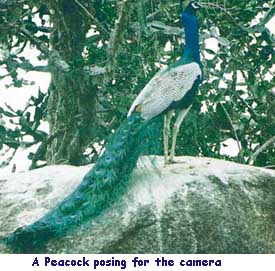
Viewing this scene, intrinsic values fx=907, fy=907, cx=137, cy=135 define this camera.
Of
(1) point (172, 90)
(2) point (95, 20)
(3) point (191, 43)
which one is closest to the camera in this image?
(1) point (172, 90)

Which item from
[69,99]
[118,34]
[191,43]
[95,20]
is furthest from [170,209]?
[69,99]

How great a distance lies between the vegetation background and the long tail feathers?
46.6 inches

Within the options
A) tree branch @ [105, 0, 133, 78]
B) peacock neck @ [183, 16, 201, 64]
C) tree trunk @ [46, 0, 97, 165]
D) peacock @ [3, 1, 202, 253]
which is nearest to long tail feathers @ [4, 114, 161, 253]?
peacock @ [3, 1, 202, 253]

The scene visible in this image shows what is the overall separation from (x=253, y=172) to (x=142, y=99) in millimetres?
856

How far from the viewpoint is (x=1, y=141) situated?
7.51 meters

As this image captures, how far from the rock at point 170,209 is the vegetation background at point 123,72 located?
4.45 ft

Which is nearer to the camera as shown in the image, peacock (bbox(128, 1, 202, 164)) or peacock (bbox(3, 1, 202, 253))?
peacock (bbox(3, 1, 202, 253))

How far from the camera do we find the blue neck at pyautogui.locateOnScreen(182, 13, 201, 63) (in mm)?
6219

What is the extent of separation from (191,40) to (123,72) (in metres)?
1.34

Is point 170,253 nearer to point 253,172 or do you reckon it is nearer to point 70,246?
point 70,246

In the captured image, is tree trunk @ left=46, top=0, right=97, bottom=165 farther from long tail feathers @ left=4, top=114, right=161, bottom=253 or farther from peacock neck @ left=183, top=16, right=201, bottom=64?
long tail feathers @ left=4, top=114, right=161, bottom=253

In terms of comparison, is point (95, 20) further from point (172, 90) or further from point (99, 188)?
point (99, 188)

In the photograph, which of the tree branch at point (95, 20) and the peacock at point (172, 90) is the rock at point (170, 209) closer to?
the peacock at point (172, 90)

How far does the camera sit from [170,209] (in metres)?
5.36
